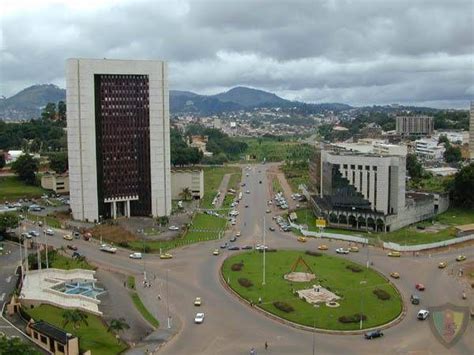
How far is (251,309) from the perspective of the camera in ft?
156

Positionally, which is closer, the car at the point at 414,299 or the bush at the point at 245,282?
the car at the point at 414,299

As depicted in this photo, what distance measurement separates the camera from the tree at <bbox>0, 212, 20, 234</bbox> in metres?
68.3

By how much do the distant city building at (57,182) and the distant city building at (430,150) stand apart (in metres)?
95.7

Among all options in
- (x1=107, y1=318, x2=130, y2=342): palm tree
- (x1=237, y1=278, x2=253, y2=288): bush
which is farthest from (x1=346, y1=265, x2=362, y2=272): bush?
(x1=107, y1=318, x2=130, y2=342): palm tree

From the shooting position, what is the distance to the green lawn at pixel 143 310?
147ft

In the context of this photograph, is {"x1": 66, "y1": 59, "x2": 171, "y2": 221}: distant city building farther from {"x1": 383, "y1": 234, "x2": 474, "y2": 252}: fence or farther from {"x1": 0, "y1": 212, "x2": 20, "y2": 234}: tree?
{"x1": 383, "y1": 234, "x2": 474, "y2": 252}: fence

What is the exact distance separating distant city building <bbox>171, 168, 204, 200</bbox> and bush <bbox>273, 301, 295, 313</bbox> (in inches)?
1993

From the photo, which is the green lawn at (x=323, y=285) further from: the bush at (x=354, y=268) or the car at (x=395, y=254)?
the car at (x=395, y=254)

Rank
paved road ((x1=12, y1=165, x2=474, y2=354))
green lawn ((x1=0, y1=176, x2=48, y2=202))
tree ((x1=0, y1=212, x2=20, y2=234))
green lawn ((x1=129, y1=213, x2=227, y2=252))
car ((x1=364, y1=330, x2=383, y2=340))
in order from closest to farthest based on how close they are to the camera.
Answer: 1. paved road ((x1=12, y1=165, x2=474, y2=354))
2. car ((x1=364, y1=330, x2=383, y2=340))
3. green lawn ((x1=129, y1=213, x2=227, y2=252))
4. tree ((x1=0, y1=212, x2=20, y2=234))
5. green lawn ((x1=0, y1=176, x2=48, y2=202))

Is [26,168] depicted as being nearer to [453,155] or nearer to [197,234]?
[197,234]

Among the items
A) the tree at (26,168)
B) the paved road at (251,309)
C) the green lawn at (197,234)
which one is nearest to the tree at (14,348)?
the paved road at (251,309)

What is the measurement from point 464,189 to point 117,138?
162 feet

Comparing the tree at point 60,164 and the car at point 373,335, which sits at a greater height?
the tree at point 60,164

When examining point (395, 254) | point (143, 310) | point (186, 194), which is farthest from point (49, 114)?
point (143, 310)
